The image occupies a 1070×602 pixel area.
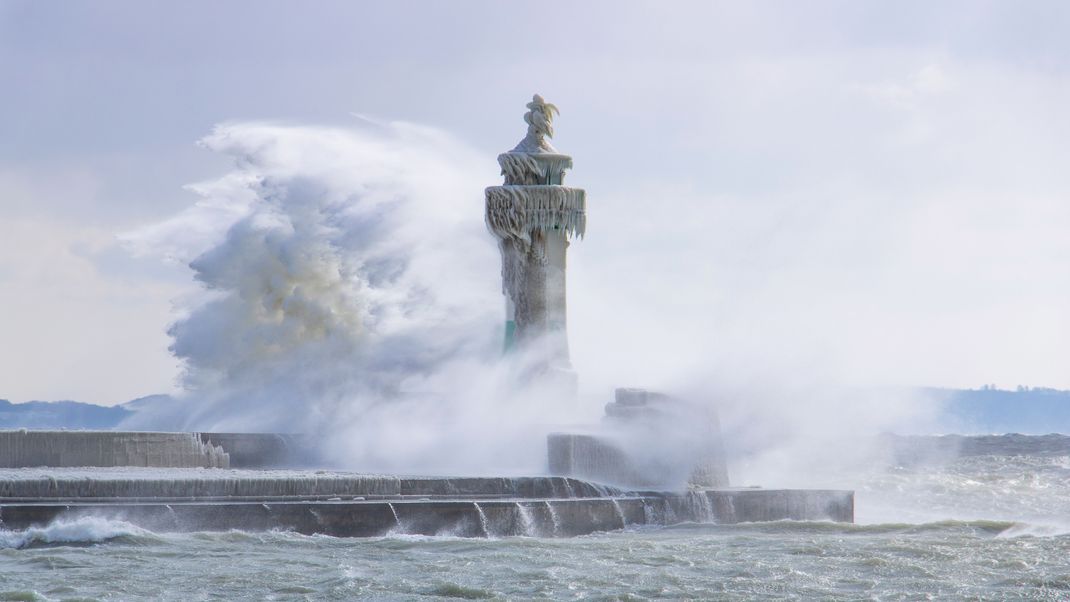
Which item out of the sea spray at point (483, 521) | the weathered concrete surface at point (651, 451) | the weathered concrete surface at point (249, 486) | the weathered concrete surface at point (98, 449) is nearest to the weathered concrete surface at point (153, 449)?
the weathered concrete surface at point (98, 449)

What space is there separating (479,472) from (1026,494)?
12268 millimetres

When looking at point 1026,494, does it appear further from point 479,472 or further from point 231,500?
point 231,500

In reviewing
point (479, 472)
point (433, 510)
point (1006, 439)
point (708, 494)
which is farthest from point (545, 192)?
point (1006, 439)

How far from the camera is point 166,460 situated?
18.2m

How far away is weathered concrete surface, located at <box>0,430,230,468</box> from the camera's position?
17.2 metres

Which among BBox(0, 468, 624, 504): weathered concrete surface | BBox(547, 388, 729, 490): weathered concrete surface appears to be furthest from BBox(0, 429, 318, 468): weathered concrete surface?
BBox(547, 388, 729, 490): weathered concrete surface

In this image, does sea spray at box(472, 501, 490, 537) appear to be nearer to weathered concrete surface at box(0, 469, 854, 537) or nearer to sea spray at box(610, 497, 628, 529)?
weathered concrete surface at box(0, 469, 854, 537)

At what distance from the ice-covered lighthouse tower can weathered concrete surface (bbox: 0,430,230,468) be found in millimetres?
5194

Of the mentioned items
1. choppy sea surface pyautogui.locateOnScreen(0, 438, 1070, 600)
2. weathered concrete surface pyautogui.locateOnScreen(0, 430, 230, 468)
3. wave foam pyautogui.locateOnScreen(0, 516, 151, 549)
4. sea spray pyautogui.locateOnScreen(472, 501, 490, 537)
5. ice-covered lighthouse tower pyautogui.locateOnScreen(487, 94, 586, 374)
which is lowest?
choppy sea surface pyautogui.locateOnScreen(0, 438, 1070, 600)

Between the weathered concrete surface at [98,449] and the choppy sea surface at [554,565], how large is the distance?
13.0 feet

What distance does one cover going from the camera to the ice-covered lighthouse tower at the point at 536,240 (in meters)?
22.2

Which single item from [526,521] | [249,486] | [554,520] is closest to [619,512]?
[554,520]

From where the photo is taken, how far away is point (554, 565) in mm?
13039

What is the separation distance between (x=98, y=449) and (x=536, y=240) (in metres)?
6.84
